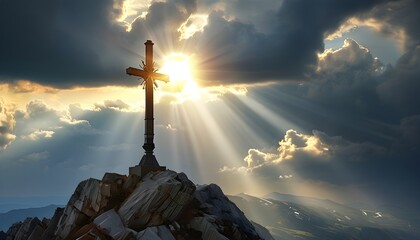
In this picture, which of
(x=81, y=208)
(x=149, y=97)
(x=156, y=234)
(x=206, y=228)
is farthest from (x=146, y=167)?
(x=156, y=234)

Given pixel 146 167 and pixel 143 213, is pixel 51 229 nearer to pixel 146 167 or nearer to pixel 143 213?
pixel 146 167

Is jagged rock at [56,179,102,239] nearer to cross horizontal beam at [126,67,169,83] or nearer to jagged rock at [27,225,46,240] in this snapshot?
jagged rock at [27,225,46,240]

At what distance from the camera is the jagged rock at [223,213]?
47.5 m

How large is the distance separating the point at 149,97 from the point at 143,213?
58.3ft

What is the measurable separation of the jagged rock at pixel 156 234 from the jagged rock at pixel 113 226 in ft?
2.95

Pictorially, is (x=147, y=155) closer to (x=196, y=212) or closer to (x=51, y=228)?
(x=196, y=212)

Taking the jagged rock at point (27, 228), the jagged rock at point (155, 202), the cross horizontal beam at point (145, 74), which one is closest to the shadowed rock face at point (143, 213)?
the jagged rock at point (155, 202)

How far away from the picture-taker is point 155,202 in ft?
145

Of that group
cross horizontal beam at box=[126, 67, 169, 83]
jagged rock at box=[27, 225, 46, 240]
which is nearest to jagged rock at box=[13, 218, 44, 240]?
jagged rock at box=[27, 225, 46, 240]

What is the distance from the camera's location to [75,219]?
47.1 m

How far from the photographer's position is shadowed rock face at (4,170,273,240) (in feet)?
138

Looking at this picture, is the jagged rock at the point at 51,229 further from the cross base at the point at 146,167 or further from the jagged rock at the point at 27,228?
the cross base at the point at 146,167

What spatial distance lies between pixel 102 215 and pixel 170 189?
7798 millimetres

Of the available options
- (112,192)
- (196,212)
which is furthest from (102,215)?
(196,212)
